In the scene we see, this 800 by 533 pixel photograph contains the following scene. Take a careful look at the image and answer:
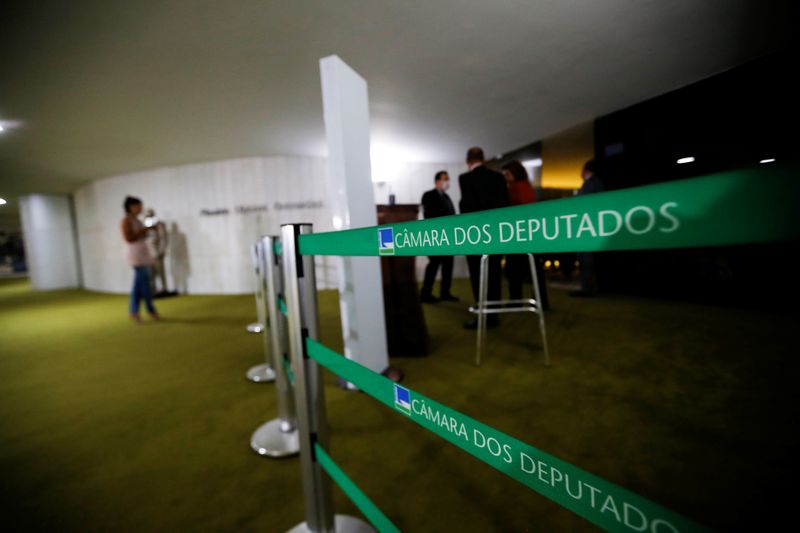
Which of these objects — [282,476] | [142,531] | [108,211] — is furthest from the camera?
[108,211]

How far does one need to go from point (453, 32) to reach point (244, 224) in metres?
5.21

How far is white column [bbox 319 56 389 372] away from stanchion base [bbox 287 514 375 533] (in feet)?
3.17

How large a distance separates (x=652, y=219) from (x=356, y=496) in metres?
0.90

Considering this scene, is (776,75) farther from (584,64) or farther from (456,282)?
(456,282)

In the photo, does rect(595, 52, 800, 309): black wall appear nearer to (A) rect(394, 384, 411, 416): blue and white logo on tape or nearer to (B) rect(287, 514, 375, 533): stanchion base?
(A) rect(394, 384, 411, 416): blue and white logo on tape

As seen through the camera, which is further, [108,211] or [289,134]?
[108,211]

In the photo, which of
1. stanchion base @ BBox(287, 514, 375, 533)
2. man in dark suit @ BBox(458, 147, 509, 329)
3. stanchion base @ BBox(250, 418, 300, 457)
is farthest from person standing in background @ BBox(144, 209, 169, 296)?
stanchion base @ BBox(287, 514, 375, 533)

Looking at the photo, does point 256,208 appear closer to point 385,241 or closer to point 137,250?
point 137,250

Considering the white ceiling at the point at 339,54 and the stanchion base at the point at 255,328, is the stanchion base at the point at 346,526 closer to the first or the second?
the white ceiling at the point at 339,54

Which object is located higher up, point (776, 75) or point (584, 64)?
point (584, 64)

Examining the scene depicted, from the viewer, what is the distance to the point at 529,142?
5.95m

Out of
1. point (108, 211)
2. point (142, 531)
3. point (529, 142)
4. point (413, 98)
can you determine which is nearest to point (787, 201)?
point (142, 531)

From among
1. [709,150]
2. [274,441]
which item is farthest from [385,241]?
[709,150]

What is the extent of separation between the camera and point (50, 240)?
909 cm
